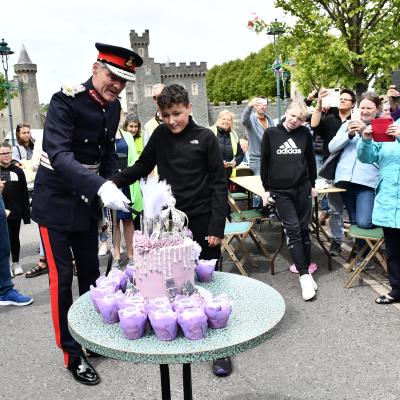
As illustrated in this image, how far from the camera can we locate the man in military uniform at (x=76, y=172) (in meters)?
2.50

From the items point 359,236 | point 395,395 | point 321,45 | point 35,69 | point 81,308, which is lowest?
point 395,395

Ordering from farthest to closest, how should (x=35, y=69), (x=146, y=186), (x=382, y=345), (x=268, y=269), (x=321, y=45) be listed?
(x=35, y=69) < (x=321, y=45) < (x=268, y=269) < (x=382, y=345) < (x=146, y=186)

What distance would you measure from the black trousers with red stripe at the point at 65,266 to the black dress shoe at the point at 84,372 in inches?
1.5

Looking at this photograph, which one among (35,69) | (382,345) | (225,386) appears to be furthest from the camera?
(35,69)

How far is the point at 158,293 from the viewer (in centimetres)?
201

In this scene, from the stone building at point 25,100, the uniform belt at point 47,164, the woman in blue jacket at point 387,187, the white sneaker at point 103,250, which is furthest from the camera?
the stone building at point 25,100

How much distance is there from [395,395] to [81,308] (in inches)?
80.6

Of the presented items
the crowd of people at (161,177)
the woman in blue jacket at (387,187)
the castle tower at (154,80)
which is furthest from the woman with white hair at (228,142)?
the castle tower at (154,80)

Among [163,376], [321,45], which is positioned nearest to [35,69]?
[321,45]

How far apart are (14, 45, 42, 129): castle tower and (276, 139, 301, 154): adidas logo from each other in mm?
69303

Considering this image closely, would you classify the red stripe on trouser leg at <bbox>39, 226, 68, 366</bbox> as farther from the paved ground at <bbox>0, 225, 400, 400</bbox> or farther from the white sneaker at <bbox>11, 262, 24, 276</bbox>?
the white sneaker at <bbox>11, 262, 24, 276</bbox>

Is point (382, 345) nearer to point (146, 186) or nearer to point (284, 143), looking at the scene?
point (284, 143)

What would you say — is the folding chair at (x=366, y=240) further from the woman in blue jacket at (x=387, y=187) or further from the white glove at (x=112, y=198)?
the white glove at (x=112, y=198)

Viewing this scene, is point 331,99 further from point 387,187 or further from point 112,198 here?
point 112,198
